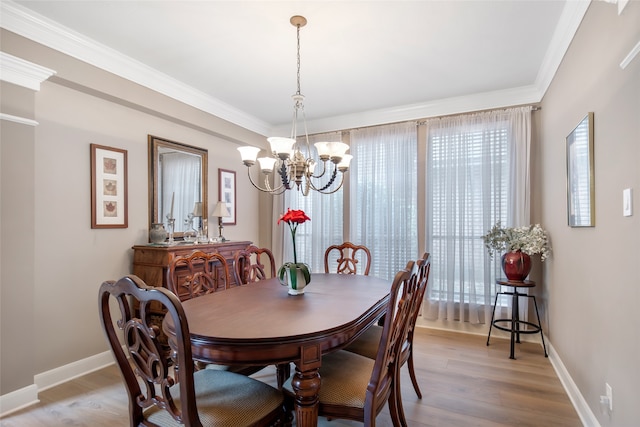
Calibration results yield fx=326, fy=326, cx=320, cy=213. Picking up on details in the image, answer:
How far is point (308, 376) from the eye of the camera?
139 centimetres

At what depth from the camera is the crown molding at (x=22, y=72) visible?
217 centimetres

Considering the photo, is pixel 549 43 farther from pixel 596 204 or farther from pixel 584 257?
pixel 584 257

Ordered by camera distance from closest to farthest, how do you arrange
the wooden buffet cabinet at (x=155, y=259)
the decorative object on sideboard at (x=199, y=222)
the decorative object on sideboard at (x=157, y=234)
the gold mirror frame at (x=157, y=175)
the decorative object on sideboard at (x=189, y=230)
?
the wooden buffet cabinet at (x=155, y=259), the decorative object on sideboard at (x=157, y=234), the gold mirror frame at (x=157, y=175), the decorative object on sideboard at (x=189, y=230), the decorative object on sideboard at (x=199, y=222)

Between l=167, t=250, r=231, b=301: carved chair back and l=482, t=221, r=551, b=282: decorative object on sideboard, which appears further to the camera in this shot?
l=482, t=221, r=551, b=282: decorative object on sideboard

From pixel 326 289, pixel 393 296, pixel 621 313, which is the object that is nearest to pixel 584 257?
pixel 621 313

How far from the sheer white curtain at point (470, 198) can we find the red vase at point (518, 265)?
1.48 ft

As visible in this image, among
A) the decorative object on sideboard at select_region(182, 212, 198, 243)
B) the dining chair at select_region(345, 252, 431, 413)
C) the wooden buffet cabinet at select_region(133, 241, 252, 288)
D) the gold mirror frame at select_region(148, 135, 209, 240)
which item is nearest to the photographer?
the dining chair at select_region(345, 252, 431, 413)

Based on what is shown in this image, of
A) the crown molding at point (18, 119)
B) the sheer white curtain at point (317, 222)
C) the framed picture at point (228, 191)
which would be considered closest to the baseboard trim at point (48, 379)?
the crown molding at point (18, 119)

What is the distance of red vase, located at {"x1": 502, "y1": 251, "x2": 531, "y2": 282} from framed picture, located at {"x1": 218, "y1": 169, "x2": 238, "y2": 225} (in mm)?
3273

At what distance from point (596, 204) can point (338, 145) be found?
156cm

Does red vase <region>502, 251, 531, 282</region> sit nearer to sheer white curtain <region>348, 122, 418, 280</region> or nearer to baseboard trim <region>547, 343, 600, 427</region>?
baseboard trim <region>547, 343, 600, 427</region>

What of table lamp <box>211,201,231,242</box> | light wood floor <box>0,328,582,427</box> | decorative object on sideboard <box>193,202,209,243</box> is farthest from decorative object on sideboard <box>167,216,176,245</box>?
light wood floor <box>0,328,582,427</box>

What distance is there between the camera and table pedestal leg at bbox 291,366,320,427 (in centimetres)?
137

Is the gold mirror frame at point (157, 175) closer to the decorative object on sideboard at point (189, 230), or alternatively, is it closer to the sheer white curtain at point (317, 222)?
the decorative object on sideboard at point (189, 230)
